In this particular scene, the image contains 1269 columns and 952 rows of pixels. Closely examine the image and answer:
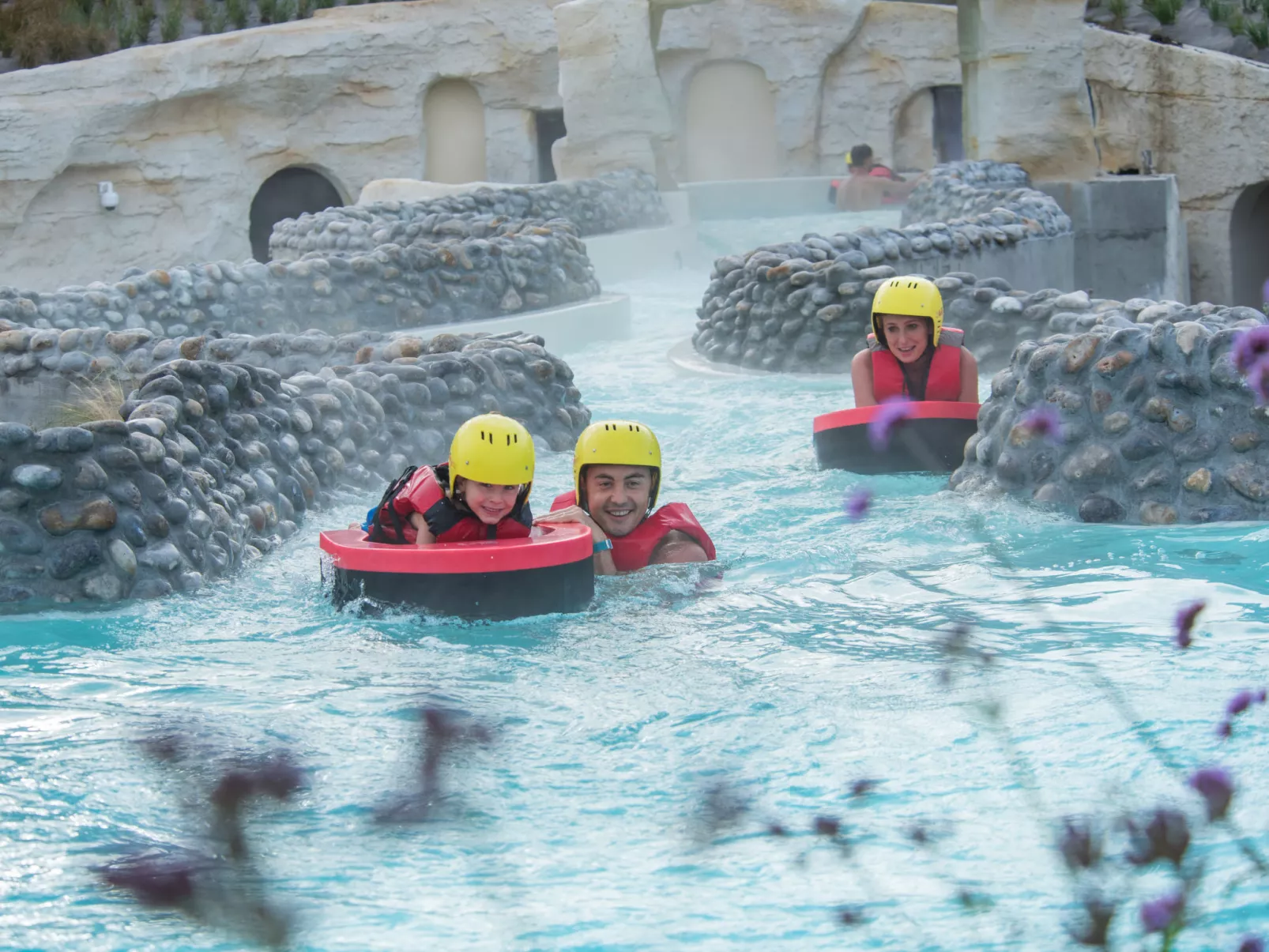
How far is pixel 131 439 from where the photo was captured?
18.8 feet

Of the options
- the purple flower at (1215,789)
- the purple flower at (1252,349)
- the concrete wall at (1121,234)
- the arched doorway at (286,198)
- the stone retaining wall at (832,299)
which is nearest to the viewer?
the purple flower at (1215,789)

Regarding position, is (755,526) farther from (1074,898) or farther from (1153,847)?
(1153,847)

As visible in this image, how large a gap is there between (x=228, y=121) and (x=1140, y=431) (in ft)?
73.7

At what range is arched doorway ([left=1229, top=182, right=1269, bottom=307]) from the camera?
21875 millimetres

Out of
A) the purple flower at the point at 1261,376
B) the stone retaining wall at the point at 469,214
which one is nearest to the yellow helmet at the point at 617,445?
the purple flower at the point at 1261,376

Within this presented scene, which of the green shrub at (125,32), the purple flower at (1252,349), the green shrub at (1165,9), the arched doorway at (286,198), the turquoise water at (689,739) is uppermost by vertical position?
the green shrub at (125,32)

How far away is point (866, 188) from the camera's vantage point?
20.9m

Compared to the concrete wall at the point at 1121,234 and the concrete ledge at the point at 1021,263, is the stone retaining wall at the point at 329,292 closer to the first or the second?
the concrete ledge at the point at 1021,263

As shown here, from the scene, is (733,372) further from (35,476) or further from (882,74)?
(882,74)

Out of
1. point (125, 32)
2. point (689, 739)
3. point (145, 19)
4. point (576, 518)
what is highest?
point (145, 19)

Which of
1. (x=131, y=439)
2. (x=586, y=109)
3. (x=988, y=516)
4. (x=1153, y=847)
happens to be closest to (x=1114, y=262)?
(x=586, y=109)

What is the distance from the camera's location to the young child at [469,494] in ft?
16.6

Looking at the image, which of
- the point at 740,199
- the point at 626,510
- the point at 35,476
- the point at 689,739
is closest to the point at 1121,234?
the point at 740,199

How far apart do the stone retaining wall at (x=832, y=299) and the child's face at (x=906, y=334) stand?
9.33ft
